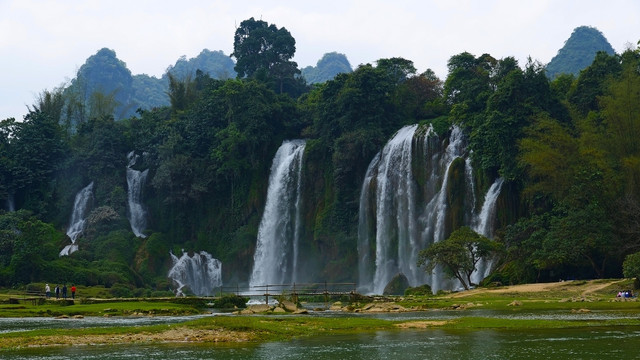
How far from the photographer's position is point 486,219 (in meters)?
68.6

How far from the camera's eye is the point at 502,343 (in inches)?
1139

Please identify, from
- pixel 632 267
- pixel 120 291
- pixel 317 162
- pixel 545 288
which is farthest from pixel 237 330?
pixel 317 162

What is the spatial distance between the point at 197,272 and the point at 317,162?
1863cm

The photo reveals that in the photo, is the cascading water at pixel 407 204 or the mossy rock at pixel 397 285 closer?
the mossy rock at pixel 397 285

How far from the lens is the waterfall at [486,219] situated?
218ft

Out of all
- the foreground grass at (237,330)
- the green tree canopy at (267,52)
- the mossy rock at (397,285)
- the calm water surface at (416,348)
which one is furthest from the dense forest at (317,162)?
the calm water surface at (416,348)

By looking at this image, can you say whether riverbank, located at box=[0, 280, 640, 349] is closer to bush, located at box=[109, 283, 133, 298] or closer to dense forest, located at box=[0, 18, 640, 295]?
dense forest, located at box=[0, 18, 640, 295]

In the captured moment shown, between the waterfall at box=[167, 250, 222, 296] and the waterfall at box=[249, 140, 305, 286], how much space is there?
5080mm

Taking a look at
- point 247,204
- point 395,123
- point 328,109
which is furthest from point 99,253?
point 395,123

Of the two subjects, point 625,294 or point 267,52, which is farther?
point 267,52

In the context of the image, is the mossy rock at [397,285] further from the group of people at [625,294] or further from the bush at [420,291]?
the group of people at [625,294]

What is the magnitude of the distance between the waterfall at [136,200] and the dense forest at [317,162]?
0.89 m

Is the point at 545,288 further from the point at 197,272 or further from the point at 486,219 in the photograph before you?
the point at 197,272

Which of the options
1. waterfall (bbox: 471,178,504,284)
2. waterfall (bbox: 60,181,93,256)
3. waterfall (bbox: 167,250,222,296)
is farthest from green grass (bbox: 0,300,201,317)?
waterfall (bbox: 60,181,93,256)
